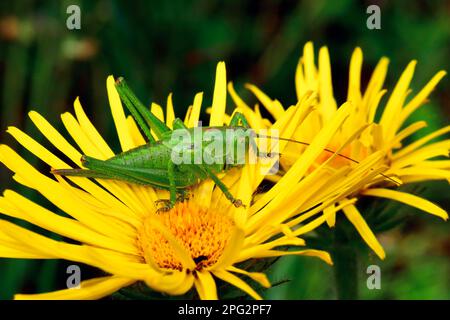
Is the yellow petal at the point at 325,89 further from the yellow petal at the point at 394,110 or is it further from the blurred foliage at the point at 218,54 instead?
the blurred foliage at the point at 218,54

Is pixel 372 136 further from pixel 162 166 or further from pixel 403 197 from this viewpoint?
pixel 162 166

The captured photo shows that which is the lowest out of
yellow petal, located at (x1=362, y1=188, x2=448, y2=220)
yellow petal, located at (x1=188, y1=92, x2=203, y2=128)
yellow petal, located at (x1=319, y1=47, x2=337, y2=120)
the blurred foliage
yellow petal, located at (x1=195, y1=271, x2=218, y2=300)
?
yellow petal, located at (x1=195, y1=271, x2=218, y2=300)

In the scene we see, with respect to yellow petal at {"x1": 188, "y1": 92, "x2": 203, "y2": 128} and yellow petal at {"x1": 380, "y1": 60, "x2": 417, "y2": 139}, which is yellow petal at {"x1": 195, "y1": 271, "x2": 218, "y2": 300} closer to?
yellow petal at {"x1": 188, "y1": 92, "x2": 203, "y2": 128}

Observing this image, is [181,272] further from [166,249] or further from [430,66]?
[430,66]

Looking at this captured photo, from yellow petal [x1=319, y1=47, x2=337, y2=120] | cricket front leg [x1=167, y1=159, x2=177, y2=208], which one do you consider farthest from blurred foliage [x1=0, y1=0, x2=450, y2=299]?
cricket front leg [x1=167, y1=159, x2=177, y2=208]

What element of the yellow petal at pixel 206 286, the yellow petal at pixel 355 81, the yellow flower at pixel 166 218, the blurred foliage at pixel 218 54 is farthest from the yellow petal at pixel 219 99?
the blurred foliage at pixel 218 54

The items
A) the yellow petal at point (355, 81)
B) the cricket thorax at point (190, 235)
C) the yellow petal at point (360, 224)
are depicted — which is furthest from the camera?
the yellow petal at point (355, 81)

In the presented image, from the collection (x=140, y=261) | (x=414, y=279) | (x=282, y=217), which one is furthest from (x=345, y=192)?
(x=414, y=279)

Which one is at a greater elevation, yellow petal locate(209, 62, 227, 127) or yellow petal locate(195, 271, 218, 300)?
yellow petal locate(209, 62, 227, 127)
